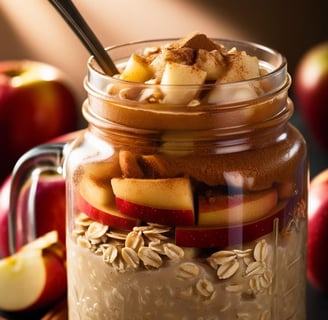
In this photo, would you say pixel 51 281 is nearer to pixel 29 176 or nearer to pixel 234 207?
pixel 29 176

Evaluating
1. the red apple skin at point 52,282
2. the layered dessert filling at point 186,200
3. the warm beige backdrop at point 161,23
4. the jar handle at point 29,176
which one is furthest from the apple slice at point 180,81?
the warm beige backdrop at point 161,23

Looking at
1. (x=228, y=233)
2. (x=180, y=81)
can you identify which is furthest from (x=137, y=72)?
(x=228, y=233)

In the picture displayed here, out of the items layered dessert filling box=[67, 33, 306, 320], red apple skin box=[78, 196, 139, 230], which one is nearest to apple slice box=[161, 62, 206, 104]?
layered dessert filling box=[67, 33, 306, 320]

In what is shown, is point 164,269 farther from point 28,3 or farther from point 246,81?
point 28,3

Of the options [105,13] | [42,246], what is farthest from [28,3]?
[42,246]

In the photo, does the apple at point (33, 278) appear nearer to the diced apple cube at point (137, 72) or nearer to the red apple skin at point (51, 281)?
the red apple skin at point (51, 281)
